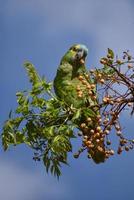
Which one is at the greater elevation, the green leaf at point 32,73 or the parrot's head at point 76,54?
the parrot's head at point 76,54

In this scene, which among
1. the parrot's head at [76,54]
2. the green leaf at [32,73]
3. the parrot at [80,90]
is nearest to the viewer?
the parrot at [80,90]

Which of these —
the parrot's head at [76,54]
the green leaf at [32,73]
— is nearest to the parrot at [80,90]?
the parrot's head at [76,54]

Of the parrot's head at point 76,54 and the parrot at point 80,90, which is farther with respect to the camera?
the parrot's head at point 76,54

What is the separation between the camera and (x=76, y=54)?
6844 mm

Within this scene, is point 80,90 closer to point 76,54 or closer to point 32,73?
point 32,73

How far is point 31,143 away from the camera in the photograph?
4855 millimetres

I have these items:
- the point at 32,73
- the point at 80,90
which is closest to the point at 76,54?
the point at 32,73

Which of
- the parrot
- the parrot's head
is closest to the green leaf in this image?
the parrot

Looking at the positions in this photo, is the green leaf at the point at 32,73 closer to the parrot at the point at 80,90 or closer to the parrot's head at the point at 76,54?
the parrot at the point at 80,90

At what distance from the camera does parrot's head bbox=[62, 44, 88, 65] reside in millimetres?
6738

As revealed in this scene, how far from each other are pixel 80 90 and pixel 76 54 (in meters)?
2.44

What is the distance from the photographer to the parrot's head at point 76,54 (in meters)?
6.74

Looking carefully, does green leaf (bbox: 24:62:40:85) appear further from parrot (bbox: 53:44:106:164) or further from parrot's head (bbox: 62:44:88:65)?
parrot's head (bbox: 62:44:88:65)

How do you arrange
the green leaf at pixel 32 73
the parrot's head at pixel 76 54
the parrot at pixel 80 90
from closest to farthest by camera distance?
the parrot at pixel 80 90, the green leaf at pixel 32 73, the parrot's head at pixel 76 54
